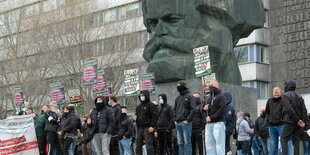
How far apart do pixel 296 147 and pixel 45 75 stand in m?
28.6

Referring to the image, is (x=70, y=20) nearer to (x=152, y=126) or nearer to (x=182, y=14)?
(x=182, y=14)

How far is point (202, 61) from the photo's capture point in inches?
703

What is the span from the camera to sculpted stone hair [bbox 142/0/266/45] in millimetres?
19750

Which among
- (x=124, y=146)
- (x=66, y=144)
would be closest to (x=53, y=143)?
(x=66, y=144)

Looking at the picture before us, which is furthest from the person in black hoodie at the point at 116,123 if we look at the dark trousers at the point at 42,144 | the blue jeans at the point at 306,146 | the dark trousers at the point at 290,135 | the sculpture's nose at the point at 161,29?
the dark trousers at the point at 290,135

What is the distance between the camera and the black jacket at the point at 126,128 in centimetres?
1627

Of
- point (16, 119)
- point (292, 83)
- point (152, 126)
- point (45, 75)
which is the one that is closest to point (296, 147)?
point (292, 83)

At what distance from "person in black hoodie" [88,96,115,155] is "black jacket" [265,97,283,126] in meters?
4.15

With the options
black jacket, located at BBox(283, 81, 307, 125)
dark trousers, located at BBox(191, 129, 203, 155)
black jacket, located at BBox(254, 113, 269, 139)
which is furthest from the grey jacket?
black jacket, located at BBox(283, 81, 307, 125)

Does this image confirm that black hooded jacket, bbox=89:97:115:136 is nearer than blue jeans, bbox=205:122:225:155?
No

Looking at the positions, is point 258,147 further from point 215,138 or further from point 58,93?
point 58,93

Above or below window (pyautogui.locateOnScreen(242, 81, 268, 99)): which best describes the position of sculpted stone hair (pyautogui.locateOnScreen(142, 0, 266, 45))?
above

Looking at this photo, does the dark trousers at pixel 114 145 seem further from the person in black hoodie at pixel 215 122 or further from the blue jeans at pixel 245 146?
the person in black hoodie at pixel 215 122

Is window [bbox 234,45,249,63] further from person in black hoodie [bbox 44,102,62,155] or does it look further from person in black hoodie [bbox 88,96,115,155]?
person in black hoodie [bbox 88,96,115,155]
